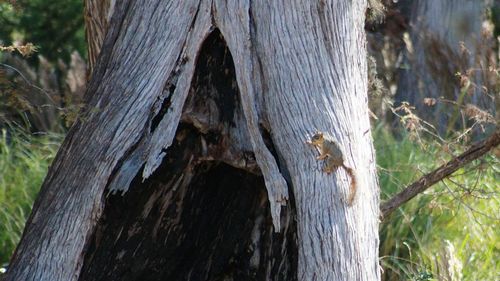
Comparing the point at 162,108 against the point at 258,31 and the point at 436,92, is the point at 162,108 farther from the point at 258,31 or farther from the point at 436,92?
the point at 436,92

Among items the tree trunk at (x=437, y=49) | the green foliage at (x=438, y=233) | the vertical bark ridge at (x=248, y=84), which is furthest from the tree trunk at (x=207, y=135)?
the tree trunk at (x=437, y=49)

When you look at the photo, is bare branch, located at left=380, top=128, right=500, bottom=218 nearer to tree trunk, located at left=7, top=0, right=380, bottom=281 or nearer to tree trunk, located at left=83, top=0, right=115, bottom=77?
tree trunk, located at left=7, top=0, right=380, bottom=281

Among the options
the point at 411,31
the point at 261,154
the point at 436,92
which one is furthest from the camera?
the point at 411,31

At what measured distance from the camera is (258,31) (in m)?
4.80

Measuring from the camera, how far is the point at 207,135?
15.9 ft

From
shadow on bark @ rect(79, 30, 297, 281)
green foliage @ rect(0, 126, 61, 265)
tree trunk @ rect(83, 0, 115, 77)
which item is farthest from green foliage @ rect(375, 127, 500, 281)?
green foliage @ rect(0, 126, 61, 265)

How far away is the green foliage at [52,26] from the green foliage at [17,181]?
2.38 m

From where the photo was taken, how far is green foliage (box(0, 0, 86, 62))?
10.9 meters

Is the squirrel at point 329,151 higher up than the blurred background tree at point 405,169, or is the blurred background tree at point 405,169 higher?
the blurred background tree at point 405,169

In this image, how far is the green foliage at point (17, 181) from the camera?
7.42 meters

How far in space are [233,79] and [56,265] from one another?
1299 mm

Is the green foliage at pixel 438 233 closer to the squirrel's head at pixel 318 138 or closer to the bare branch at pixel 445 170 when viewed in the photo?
the bare branch at pixel 445 170

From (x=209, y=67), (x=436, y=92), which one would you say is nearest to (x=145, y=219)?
(x=209, y=67)

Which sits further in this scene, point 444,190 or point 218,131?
point 444,190
